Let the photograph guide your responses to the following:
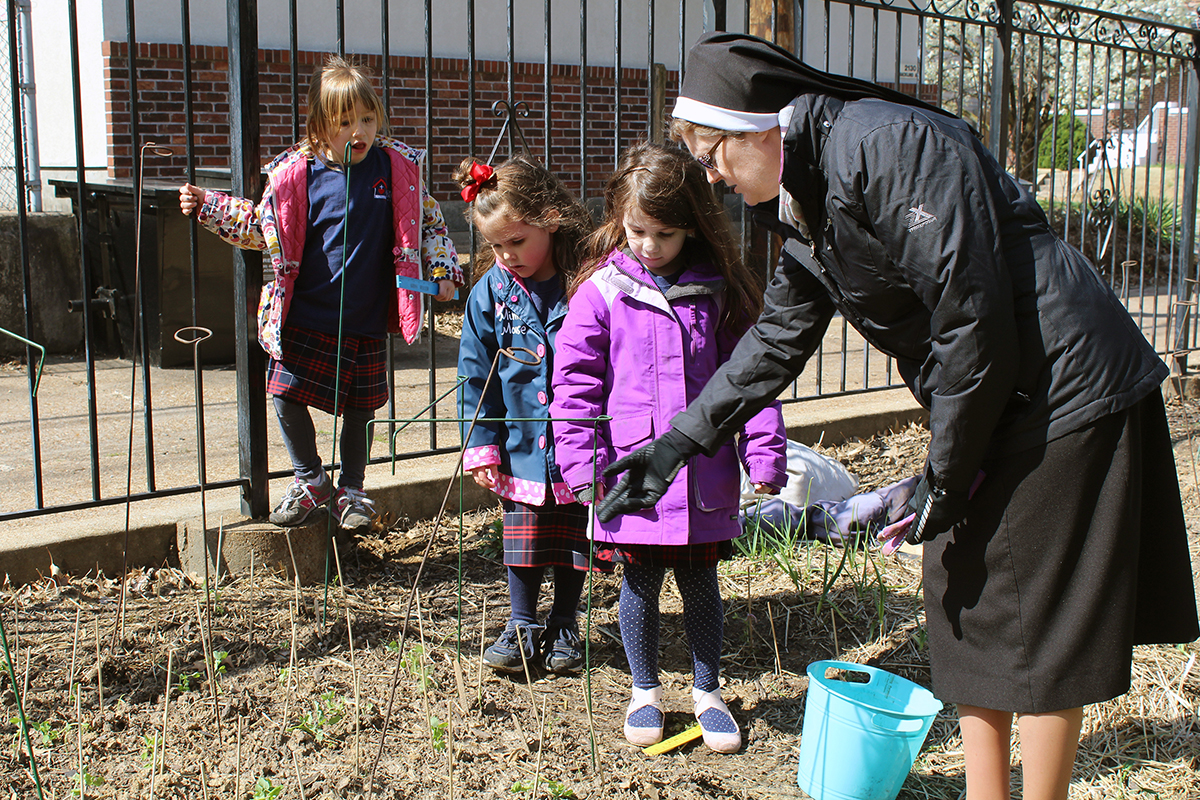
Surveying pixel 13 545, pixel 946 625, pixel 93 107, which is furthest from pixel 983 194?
pixel 93 107

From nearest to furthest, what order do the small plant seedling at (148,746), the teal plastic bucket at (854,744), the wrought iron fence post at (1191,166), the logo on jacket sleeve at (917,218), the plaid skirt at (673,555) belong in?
the logo on jacket sleeve at (917,218) < the teal plastic bucket at (854,744) < the small plant seedling at (148,746) < the plaid skirt at (673,555) < the wrought iron fence post at (1191,166)

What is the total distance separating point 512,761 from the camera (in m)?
2.14

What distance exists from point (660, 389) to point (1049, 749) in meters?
1.06

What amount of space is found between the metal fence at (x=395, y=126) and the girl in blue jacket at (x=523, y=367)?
0.33 m

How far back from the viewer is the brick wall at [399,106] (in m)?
6.99

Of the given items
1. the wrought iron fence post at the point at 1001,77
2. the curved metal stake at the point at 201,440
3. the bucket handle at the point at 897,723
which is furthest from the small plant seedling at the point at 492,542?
the wrought iron fence post at the point at 1001,77

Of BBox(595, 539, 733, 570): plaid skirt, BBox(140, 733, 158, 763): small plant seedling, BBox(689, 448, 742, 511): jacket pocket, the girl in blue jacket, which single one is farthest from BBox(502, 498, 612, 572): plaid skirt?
BBox(140, 733, 158, 763): small plant seedling

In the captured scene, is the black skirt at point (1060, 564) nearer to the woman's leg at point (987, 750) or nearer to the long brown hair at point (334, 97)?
the woman's leg at point (987, 750)

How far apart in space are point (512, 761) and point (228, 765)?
0.59 meters

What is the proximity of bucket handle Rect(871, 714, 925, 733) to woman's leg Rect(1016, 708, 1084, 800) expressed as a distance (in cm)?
31

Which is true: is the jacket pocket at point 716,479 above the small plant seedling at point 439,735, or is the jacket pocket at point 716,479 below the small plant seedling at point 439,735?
above

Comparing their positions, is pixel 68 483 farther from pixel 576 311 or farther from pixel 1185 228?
pixel 1185 228

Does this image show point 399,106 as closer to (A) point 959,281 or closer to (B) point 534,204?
(B) point 534,204

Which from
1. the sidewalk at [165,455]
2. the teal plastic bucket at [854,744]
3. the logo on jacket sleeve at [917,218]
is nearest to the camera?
the logo on jacket sleeve at [917,218]
